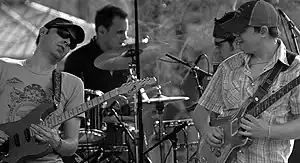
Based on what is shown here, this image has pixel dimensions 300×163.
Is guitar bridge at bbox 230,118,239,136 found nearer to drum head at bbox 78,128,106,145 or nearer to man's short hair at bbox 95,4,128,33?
drum head at bbox 78,128,106,145

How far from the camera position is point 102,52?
240 inches

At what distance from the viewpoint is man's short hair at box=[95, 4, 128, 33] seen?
247 inches

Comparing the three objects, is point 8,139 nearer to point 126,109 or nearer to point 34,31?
point 126,109

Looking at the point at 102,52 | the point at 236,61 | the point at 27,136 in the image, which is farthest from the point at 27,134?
the point at 102,52

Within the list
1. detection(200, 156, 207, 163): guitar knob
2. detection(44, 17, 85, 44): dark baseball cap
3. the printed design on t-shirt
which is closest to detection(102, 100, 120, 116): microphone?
detection(44, 17, 85, 44): dark baseball cap

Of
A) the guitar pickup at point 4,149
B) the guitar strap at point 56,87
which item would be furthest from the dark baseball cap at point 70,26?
the guitar pickup at point 4,149

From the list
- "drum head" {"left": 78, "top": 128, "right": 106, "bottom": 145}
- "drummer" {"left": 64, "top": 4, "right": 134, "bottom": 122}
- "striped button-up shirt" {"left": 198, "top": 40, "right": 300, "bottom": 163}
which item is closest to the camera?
"striped button-up shirt" {"left": 198, "top": 40, "right": 300, "bottom": 163}

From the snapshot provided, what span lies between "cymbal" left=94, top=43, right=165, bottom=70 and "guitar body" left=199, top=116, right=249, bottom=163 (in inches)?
67.7

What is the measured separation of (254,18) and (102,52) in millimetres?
2616

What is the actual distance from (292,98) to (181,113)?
3.72m

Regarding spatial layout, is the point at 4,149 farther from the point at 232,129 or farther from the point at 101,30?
the point at 101,30

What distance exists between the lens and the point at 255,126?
139 inches

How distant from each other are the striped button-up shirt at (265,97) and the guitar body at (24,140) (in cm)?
118

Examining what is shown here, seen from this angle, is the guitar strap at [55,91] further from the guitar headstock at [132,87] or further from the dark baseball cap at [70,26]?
the guitar headstock at [132,87]
